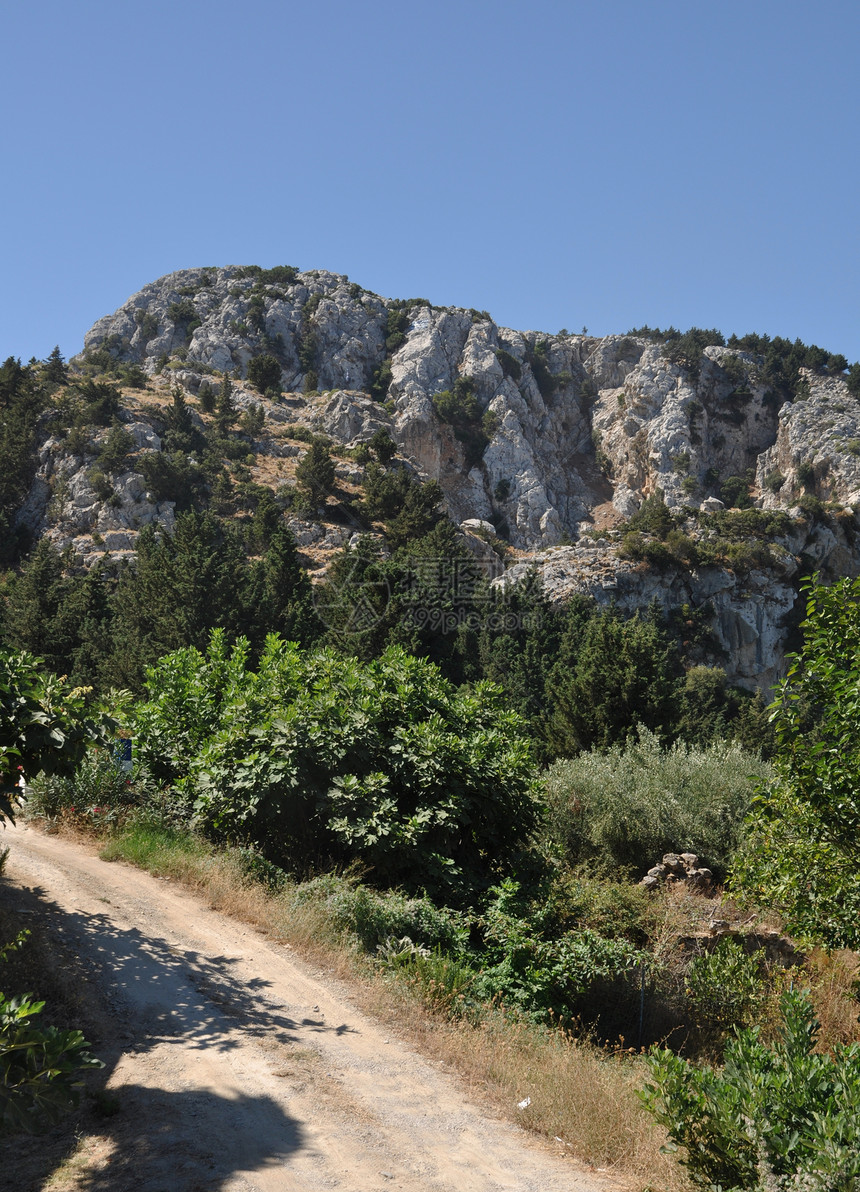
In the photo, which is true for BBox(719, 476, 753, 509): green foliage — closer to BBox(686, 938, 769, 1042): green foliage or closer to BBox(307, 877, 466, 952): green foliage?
BBox(686, 938, 769, 1042): green foliage

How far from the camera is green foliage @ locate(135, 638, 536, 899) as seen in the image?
894cm

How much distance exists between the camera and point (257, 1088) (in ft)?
15.9

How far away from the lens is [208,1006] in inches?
237

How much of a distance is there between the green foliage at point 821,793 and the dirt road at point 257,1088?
3.44 meters

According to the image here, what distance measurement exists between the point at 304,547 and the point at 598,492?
45.6 m

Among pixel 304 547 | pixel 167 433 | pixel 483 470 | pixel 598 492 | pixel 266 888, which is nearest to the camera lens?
pixel 266 888

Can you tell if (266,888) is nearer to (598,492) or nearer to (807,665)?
(807,665)

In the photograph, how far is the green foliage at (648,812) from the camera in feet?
47.2

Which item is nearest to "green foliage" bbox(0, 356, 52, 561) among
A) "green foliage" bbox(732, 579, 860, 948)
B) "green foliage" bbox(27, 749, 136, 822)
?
"green foliage" bbox(27, 749, 136, 822)

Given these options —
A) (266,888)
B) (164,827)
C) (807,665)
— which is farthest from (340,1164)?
(164,827)

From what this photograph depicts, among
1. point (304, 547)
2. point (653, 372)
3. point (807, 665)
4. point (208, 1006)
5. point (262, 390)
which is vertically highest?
point (653, 372)

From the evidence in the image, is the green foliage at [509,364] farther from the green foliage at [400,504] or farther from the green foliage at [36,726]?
the green foliage at [36,726]

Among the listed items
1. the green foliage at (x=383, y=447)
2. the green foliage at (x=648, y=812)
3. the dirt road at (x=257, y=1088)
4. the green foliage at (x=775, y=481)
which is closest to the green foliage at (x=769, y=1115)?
the dirt road at (x=257, y=1088)

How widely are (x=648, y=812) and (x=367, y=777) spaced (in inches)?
308
